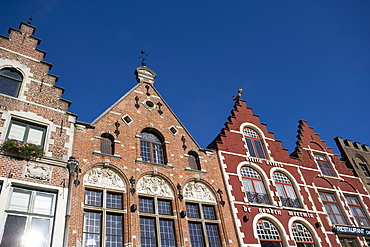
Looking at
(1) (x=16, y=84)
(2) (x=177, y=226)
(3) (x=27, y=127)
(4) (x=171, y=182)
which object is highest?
(1) (x=16, y=84)

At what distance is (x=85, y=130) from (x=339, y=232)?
13758mm

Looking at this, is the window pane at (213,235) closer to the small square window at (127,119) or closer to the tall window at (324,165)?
the small square window at (127,119)

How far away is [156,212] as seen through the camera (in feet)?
41.7

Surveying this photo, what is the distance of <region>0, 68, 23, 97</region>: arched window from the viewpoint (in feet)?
40.5

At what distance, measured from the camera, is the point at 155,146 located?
49.8 feet

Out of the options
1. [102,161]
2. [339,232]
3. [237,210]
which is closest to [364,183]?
[339,232]

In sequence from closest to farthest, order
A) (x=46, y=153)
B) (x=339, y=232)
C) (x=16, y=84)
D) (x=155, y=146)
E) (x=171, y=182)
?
1. (x=46, y=153)
2. (x=16, y=84)
3. (x=171, y=182)
4. (x=155, y=146)
5. (x=339, y=232)

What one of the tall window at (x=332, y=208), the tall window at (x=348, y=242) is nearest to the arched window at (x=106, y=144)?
the tall window at (x=332, y=208)

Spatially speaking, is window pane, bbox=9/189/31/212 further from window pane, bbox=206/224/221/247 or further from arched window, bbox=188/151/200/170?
arched window, bbox=188/151/200/170

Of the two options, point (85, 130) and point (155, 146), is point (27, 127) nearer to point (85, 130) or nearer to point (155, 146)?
point (85, 130)

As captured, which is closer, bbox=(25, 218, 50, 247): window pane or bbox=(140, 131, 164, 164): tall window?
bbox=(25, 218, 50, 247): window pane

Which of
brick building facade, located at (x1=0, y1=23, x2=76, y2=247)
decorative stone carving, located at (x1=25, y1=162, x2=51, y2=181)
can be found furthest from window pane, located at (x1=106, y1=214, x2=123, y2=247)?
decorative stone carving, located at (x1=25, y1=162, x2=51, y2=181)

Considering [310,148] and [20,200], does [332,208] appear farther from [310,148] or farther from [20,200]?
[20,200]

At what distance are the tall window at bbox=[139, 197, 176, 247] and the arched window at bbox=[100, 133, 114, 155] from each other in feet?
8.03
